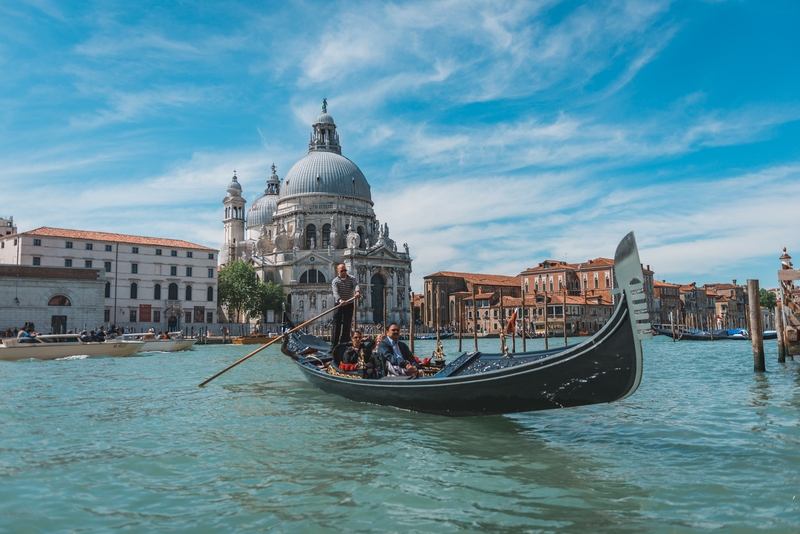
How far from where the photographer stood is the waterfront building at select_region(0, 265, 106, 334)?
87.4 ft

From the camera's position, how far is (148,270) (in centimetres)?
3612

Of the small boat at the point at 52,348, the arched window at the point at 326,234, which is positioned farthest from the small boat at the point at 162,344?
the arched window at the point at 326,234

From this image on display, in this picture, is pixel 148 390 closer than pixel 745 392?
No

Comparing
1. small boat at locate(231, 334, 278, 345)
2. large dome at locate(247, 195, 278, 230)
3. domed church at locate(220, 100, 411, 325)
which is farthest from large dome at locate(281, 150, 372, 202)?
small boat at locate(231, 334, 278, 345)

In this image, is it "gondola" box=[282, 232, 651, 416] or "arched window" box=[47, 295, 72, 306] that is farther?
"arched window" box=[47, 295, 72, 306]

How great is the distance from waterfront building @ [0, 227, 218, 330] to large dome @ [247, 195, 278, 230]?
59.5ft

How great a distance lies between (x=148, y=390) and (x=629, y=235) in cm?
828

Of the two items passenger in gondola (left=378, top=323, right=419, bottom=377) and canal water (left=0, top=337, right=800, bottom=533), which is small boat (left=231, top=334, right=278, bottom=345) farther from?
passenger in gondola (left=378, top=323, right=419, bottom=377)

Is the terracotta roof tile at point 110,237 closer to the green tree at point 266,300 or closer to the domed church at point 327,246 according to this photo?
the green tree at point 266,300

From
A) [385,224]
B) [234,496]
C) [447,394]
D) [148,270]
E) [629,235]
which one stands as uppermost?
[385,224]

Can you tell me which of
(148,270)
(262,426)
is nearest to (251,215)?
(148,270)

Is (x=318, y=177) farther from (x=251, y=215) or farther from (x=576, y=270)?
(x=576, y=270)

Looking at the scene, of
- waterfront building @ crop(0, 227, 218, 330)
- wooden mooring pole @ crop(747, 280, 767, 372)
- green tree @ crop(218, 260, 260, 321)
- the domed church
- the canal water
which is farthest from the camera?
the domed church

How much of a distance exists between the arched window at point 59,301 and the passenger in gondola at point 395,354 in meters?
24.7
